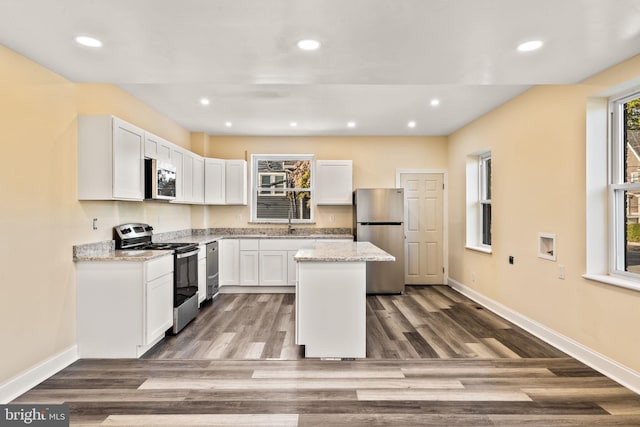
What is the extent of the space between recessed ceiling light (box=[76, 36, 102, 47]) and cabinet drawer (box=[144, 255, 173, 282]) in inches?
67.5

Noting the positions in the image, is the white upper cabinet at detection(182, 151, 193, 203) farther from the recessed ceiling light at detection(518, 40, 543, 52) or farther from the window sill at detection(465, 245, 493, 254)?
the window sill at detection(465, 245, 493, 254)

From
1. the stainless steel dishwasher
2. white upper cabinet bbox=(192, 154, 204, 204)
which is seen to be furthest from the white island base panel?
white upper cabinet bbox=(192, 154, 204, 204)

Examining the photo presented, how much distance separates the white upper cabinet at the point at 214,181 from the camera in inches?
211

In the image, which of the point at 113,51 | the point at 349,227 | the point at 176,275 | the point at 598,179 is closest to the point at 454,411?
the point at 598,179

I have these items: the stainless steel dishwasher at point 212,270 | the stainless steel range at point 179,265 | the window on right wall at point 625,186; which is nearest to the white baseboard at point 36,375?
the stainless steel range at point 179,265

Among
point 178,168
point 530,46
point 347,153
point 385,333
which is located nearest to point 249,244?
point 178,168

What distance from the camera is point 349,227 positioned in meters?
5.88

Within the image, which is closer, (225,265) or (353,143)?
(225,265)

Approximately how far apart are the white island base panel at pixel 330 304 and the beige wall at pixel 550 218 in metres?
1.85

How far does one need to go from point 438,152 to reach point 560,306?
11.0ft

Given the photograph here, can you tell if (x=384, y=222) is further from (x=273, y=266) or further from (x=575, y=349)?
(x=575, y=349)

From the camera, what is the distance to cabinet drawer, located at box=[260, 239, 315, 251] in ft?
17.3

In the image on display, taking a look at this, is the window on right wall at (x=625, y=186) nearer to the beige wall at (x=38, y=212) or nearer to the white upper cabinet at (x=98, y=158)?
the white upper cabinet at (x=98, y=158)

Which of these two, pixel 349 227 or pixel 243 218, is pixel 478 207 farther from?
pixel 243 218
